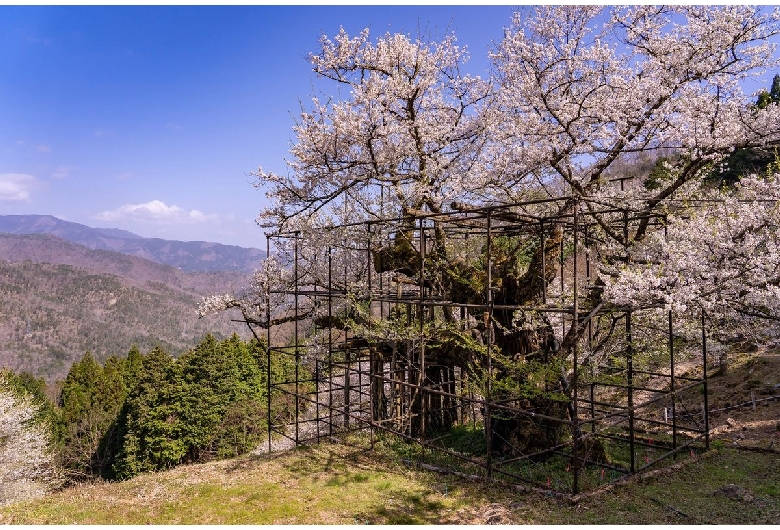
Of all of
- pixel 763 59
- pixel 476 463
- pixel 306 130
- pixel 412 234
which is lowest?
pixel 476 463

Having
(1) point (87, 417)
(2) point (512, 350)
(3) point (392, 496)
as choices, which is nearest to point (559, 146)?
(2) point (512, 350)

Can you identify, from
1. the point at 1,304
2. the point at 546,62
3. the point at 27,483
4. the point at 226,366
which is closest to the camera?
the point at 546,62

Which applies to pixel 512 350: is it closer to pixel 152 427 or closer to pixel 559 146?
pixel 559 146

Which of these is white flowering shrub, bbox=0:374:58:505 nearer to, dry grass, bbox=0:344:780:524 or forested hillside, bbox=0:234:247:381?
dry grass, bbox=0:344:780:524

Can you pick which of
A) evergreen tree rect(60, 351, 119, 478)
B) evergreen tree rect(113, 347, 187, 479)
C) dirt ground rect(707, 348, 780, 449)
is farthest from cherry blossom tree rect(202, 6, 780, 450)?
evergreen tree rect(60, 351, 119, 478)

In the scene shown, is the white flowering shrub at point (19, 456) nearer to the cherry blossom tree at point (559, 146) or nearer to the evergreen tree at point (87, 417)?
the evergreen tree at point (87, 417)

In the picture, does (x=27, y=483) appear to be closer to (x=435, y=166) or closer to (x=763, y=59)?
(x=435, y=166)

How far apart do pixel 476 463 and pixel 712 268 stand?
17.0 feet

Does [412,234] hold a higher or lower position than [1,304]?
higher

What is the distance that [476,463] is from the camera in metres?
9.29

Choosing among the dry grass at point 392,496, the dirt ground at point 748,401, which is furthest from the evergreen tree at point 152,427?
the dirt ground at point 748,401

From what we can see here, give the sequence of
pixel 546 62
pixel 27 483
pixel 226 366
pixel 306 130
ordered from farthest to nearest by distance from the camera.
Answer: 1. pixel 226 366
2. pixel 27 483
3. pixel 306 130
4. pixel 546 62

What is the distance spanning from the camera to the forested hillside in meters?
87.5

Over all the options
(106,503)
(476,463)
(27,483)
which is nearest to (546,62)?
(476,463)
